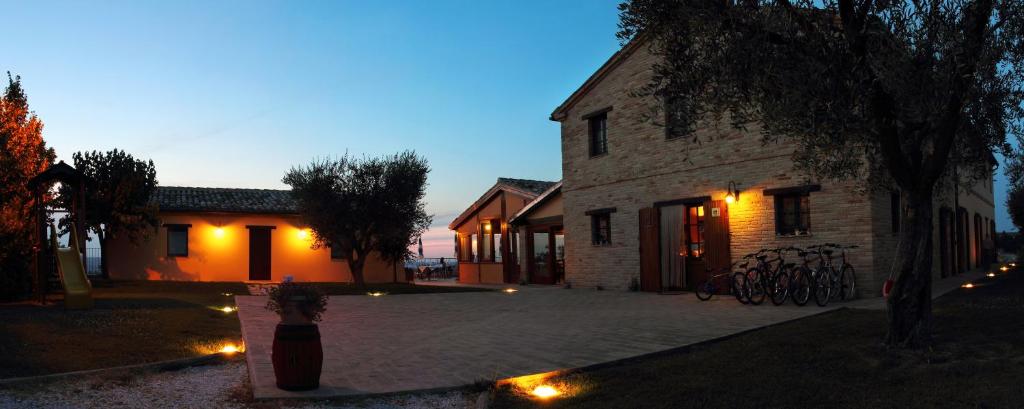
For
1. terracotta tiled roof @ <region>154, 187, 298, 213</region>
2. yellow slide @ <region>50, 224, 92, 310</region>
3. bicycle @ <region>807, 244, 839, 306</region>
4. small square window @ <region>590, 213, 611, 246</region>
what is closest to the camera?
bicycle @ <region>807, 244, 839, 306</region>

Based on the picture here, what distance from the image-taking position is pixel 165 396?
19.7 feet

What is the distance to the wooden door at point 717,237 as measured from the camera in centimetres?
1441

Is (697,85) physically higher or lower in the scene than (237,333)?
higher

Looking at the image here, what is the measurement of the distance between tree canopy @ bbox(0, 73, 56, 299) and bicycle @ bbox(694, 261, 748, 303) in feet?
41.2

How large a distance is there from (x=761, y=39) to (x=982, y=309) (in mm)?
5375

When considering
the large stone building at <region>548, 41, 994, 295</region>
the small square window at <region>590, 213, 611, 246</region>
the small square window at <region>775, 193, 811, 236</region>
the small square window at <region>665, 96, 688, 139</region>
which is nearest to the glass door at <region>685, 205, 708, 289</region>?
the large stone building at <region>548, 41, 994, 295</region>

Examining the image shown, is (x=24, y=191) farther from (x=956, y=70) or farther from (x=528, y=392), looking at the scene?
(x=956, y=70)

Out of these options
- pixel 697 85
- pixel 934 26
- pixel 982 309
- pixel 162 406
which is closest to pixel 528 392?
pixel 162 406

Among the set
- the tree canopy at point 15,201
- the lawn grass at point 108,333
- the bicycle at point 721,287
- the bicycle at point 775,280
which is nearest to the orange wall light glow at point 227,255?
the tree canopy at point 15,201

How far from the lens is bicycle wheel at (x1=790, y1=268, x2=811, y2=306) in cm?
1159

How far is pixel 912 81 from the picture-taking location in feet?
20.2

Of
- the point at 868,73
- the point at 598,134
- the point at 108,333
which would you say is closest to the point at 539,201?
the point at 598,134

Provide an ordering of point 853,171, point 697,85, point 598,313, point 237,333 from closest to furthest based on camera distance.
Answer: point 697,85 → point 853,171 → point 237,333 → point 598,313

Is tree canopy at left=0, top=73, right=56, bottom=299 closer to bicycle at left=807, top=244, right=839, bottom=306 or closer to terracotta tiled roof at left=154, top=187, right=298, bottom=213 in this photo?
terracotta tiled roof at left=154, top=187, right=298, bottom=213
